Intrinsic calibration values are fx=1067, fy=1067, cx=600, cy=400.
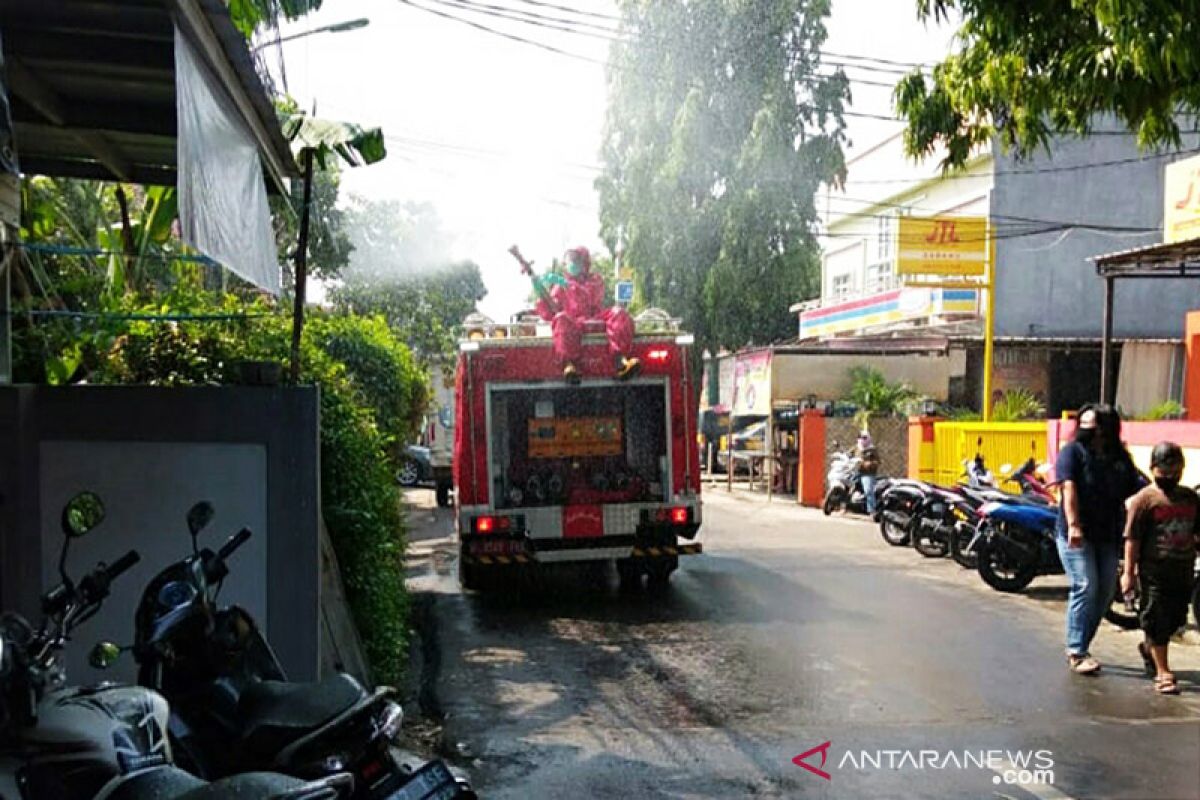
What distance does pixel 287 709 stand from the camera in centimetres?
324

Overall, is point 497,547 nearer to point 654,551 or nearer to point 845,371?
point 654,551

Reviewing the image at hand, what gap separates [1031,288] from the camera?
2362 cm

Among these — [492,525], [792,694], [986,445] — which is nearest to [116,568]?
[792,694]

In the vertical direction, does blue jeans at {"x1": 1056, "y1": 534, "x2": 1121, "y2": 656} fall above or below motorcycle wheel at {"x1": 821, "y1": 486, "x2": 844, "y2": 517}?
above

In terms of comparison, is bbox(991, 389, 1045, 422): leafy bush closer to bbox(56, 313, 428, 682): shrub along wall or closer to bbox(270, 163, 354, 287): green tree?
bbox(270, 163, 354, 287): green tree

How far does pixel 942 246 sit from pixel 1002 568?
10262 mm

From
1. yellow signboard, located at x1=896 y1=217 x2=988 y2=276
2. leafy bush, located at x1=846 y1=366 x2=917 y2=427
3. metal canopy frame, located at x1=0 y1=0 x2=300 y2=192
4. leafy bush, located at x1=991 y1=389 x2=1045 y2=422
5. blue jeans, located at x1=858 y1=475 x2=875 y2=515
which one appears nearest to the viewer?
metal canopy frame, located at x1=0 y1=0 x2=300 y2=192

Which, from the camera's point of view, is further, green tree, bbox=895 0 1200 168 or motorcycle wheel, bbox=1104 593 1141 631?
motorcycle wheel, bbox=1104 593 1141 631

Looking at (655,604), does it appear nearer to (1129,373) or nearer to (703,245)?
(1129,373)

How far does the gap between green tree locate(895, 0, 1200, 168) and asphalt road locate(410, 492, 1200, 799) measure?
11.4 ft

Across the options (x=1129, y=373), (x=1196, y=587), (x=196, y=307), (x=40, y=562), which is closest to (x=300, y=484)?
(x=40, y=562)

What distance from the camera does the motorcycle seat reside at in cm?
317

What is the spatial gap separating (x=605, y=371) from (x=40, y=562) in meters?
5.40

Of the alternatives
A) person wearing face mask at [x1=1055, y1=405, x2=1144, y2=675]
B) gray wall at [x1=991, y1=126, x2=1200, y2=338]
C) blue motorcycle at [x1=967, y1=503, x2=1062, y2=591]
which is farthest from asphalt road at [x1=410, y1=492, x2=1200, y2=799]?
gray wall at [x1=991, y1=126, x2=1200, y2=338]
